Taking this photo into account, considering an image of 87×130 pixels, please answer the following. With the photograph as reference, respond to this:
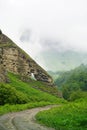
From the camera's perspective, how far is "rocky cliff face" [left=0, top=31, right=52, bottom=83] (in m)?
127

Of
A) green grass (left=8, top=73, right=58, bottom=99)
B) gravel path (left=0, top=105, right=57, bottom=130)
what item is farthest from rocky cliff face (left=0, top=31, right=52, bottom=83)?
gravel path (left=0, top=105, right=57, bottom=130)

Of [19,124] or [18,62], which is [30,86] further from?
[19,124]

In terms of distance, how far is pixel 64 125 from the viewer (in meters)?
32.7

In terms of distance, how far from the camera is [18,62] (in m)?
130

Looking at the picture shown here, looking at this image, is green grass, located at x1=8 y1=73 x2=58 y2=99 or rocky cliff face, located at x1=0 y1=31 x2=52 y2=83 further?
rocky cliff face, located at x1=0 y1=31 x2=52 y2=83

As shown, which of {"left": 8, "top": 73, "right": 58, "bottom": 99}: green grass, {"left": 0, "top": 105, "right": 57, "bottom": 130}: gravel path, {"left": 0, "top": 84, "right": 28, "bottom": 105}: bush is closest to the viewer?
{"left": 0, "top": 105, "right": 57, "bottom": 130}: gravel path

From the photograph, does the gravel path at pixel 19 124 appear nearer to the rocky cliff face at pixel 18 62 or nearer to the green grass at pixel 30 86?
the green grass at pixel 30 86

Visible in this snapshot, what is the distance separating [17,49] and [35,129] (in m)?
98.9

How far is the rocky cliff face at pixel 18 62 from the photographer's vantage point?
415ft

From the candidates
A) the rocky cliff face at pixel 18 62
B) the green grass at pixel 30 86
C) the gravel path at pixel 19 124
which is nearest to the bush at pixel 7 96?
the green grass at pixel 30 86

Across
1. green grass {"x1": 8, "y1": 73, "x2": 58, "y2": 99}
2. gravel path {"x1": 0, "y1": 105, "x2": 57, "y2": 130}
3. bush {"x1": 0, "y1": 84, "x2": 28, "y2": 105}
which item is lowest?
gravel path {"x1": 0, "y1": 105, "x2": 57, "y2": 130}

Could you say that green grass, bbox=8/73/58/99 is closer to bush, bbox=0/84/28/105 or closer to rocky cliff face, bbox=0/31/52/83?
rocky cliff face, bbox=0/31/52/83

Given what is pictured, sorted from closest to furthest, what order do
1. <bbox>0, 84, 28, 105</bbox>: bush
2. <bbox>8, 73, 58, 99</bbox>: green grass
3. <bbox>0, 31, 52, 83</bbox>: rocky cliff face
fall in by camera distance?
<bbox>0, 84, 28, 105</bbox>: bush → <bbox>8, 73, 58, 99</bbox>: green grass → <bbox>0, 31, 52, 83</bbox>: rocky cliff face

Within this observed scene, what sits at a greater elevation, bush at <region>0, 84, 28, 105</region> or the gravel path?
bush at <region>0, 84, 28, 105</region>
